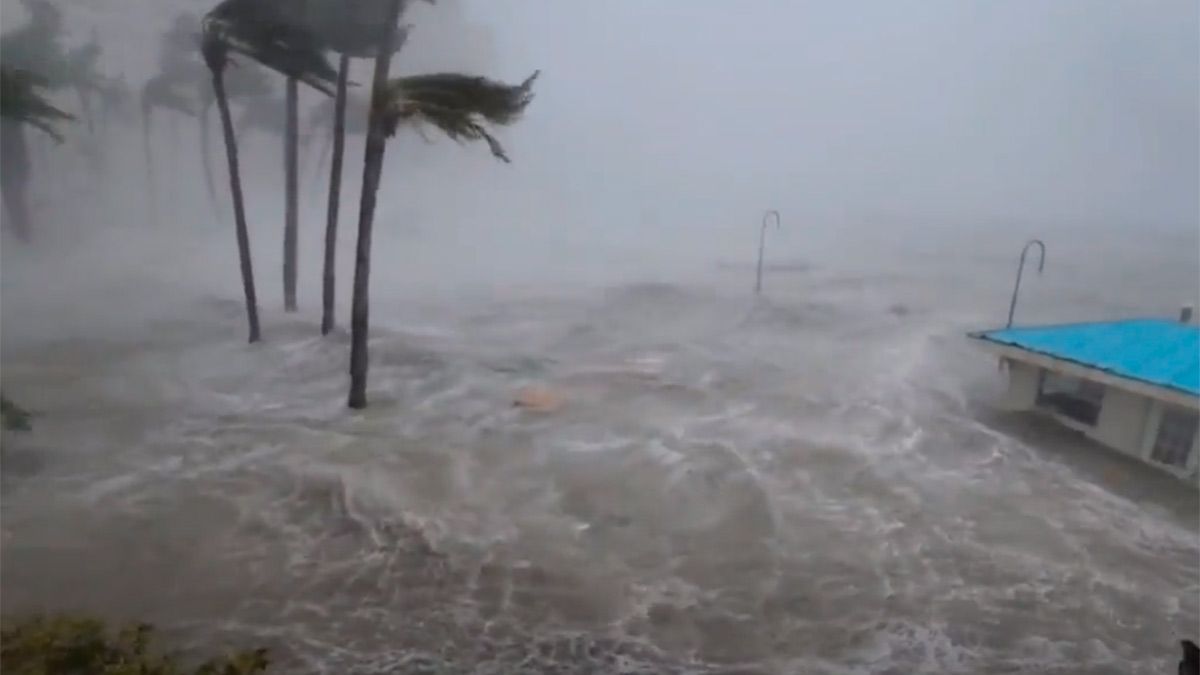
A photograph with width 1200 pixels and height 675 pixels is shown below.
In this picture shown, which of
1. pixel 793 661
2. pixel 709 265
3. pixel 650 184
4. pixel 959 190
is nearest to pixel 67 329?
pixel 793 661

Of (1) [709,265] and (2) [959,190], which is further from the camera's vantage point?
(2) [959,190]

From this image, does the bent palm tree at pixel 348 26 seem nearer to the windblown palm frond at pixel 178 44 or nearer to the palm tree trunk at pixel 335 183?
the palm tree trunk at pixel 335 183

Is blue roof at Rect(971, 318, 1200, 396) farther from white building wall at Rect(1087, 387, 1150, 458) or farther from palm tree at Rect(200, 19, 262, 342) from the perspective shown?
palm tree at Rect(200, 19, 262, 342)

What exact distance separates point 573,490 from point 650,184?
1738 cm

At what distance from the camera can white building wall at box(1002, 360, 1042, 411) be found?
5695mm

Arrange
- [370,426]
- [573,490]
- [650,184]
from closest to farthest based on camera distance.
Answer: [573,490], [370,426], [650,184]

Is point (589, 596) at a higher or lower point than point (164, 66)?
lower

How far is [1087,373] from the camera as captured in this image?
496 centimetres

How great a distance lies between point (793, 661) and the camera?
2893mm

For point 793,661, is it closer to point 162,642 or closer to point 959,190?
point 162,642

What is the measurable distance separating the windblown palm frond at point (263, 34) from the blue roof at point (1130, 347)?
185 inches

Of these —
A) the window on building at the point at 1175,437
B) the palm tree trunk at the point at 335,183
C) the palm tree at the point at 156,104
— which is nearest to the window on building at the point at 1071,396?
the window on building at the point at 1175,437

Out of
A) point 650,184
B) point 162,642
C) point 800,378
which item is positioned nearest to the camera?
point 162,642

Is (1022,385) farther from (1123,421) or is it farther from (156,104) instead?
(156,104)
